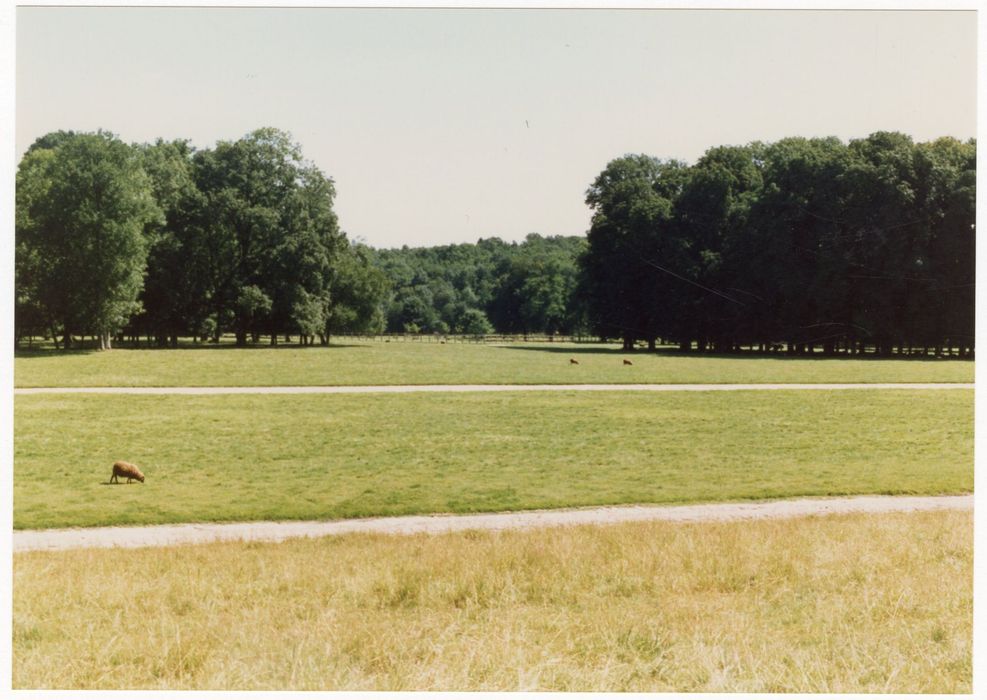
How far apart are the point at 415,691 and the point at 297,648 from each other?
3.77ft

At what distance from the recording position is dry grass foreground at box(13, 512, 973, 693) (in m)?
6.54

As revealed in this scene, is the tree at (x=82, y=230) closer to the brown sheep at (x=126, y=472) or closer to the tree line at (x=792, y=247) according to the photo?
the brown sheep at (x=126, y=472)

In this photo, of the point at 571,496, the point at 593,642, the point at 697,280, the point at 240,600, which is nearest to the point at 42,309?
the point at 571,496

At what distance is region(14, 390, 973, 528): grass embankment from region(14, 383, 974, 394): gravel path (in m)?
1.92

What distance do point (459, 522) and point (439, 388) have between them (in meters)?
19.4

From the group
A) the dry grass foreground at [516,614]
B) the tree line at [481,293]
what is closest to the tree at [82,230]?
the dry grass foreground at [516,614]

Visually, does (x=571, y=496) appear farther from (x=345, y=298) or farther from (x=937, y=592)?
(x=345, y=298)

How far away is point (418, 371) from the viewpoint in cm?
4003

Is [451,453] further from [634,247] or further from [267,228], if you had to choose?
[634,247]

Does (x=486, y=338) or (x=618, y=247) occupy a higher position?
(x=618, y=247)

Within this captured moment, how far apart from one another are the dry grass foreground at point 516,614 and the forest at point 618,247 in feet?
60.9

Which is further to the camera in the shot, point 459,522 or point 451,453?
point 451,453

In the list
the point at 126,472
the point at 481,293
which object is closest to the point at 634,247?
the point at 481,293

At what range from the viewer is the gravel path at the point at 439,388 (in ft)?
91.0
